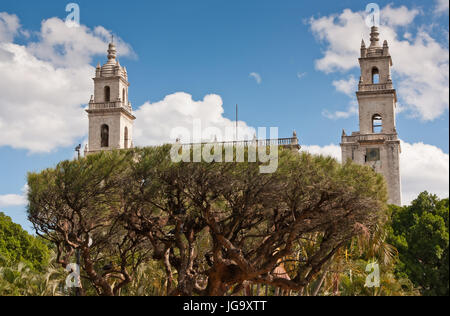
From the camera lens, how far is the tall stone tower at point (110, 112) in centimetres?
5991

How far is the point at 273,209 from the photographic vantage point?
23.7 metres

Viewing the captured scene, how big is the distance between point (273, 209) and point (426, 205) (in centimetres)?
2467

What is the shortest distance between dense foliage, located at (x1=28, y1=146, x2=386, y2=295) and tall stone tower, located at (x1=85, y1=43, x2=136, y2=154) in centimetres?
3585

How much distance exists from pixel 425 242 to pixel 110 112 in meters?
31.4

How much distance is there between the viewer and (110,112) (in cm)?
6016

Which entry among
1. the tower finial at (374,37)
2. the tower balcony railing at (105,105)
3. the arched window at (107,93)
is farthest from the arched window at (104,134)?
the tower finial at (374,37)

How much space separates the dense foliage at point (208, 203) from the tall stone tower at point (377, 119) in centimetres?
3377

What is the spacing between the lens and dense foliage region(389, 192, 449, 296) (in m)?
41.4

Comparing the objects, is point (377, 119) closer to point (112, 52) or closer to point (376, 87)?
point (376, 87)

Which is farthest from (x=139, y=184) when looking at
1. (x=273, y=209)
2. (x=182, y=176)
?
(x=273, y=209)

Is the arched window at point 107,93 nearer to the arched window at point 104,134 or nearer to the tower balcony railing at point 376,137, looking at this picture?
the arched window at point 104,134

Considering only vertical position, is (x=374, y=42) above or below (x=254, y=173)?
above
